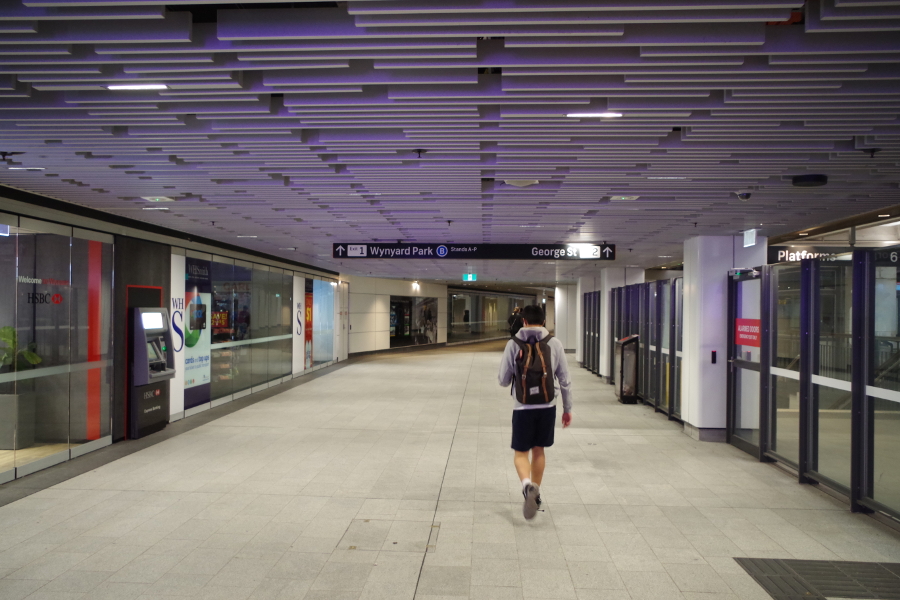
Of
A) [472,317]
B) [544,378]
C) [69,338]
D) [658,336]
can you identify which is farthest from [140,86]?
[472,317]

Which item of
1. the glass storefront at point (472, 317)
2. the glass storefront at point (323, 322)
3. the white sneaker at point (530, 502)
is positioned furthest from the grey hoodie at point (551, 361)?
the glass storefront at point (472, 317)

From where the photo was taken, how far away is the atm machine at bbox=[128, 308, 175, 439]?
7.73 meters

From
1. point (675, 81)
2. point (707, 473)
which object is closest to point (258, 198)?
point (675, 81)

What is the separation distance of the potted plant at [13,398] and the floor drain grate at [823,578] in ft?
22.4

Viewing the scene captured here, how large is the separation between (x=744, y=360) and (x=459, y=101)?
581 centimetres

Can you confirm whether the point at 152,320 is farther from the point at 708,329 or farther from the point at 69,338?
the point at 708,329

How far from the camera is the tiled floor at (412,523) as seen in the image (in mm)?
3553

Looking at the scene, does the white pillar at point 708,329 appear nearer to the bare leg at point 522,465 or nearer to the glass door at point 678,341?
the glass door at point 678,341

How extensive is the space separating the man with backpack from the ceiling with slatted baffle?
154cm

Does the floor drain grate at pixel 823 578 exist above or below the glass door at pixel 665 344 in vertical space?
below

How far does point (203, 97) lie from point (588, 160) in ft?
9.32

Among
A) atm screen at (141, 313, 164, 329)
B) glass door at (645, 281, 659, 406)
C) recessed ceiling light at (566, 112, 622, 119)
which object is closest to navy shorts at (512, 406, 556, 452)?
recessed ceiling light at (566, 112, 622, 119)

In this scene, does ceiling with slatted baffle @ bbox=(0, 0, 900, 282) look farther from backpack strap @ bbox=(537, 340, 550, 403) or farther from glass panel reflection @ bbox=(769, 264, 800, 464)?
backpack strap @ bbox=(537, 340, 550, 403)

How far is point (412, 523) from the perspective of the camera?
4535mm
